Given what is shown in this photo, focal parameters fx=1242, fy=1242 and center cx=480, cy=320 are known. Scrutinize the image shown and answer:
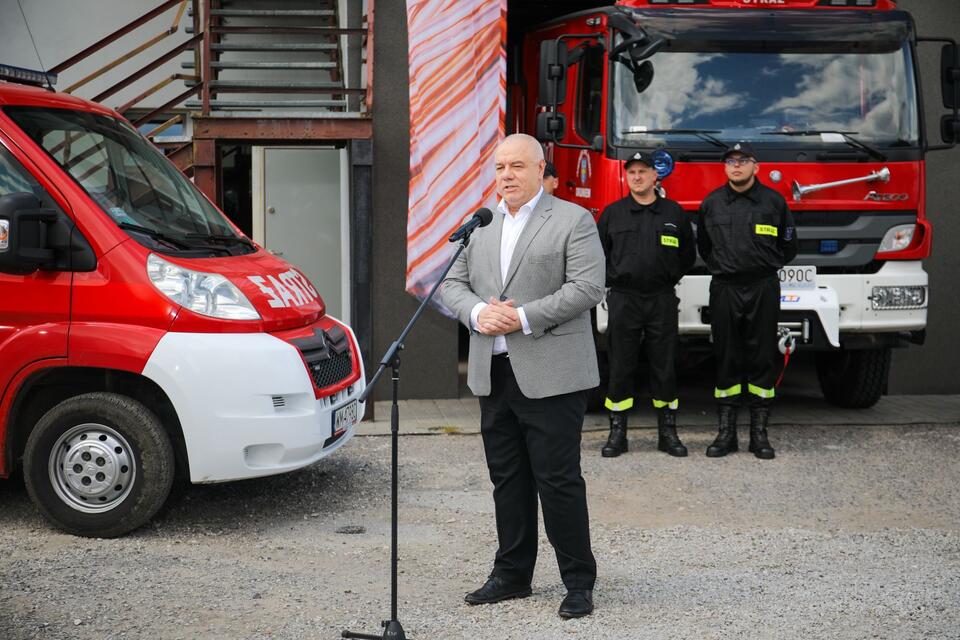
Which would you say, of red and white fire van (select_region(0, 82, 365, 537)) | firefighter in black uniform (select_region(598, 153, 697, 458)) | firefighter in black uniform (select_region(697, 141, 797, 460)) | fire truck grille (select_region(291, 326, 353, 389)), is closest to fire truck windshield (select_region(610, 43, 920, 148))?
firefighter in black uniform (select_region(697, 141, 797, 460))

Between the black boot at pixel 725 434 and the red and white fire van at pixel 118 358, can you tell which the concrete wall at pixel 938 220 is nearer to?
the black boot at pixel 725 434

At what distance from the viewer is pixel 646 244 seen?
816 cm

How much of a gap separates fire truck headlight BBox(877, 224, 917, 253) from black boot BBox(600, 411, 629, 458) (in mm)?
2326

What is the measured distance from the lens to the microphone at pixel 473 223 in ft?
15.5

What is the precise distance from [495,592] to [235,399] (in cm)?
169

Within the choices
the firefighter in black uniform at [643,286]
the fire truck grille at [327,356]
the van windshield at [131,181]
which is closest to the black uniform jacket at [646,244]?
the firefighter in black uniform at [643,286]

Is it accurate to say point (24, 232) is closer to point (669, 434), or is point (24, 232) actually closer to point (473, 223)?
point (473, 223)

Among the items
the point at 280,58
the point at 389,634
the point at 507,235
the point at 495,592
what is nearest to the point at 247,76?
the point at 280,58

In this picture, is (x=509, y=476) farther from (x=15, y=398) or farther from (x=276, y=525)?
(x=15, y=398)

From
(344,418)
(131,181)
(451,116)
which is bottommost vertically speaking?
(344,418)

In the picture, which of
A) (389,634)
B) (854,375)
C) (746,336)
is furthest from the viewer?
(854,375)

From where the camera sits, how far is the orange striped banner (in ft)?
32.3

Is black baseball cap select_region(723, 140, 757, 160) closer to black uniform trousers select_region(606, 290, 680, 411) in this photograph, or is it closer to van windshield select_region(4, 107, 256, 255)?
black uniform trousers select_region(606, 290, 680, 411)

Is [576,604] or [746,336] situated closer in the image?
[576,604]
